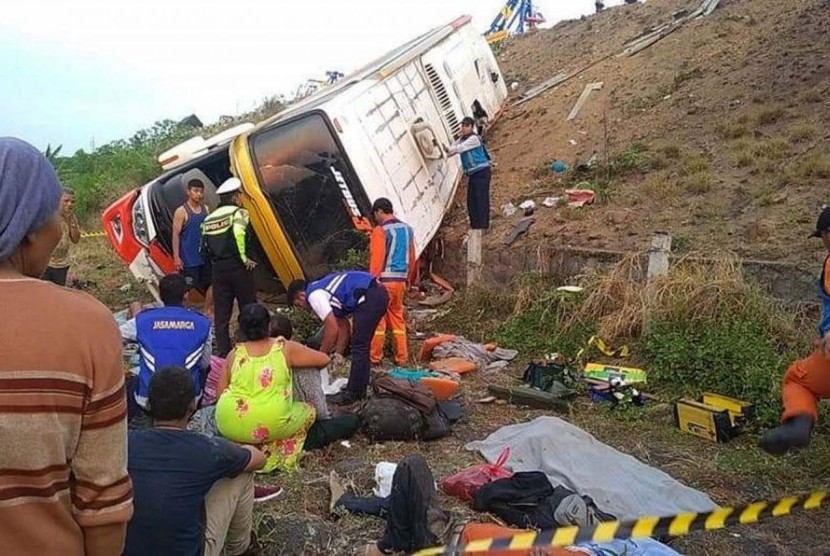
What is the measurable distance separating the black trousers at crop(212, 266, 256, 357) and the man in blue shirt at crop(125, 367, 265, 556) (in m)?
3.75

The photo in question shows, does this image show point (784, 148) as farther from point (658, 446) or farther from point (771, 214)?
point (658, 446)

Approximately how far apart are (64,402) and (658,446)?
14.6 feet

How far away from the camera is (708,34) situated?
14430mm

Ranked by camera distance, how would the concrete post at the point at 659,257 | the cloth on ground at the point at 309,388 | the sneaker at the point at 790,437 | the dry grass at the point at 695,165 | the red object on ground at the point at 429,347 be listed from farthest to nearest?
the dry grass at the point at 695,165 → the red object on ground at the point at 429,347 → the concrete post at the point at 659,257 → the cloth on ground at the point at 309,388 → the sneaker at the point at 790,437

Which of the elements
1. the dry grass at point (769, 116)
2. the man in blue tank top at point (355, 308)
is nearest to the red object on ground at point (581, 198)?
the dry grass at point (769, 116)

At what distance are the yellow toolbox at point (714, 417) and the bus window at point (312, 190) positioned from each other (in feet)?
11.3

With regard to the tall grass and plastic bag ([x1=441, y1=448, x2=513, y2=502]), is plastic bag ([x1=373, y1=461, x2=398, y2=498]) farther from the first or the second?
the tall grass

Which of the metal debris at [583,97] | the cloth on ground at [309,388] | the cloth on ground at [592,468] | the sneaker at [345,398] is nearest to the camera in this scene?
the cloth on ground at [592,468]

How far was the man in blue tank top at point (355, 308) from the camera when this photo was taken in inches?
233

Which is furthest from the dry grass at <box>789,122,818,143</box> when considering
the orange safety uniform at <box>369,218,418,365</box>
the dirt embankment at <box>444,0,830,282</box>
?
the orange safety uniform at <box>369,218,418,365</box>

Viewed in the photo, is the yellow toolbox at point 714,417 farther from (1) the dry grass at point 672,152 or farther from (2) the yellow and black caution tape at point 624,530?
(1) the dry grass at point 672,152

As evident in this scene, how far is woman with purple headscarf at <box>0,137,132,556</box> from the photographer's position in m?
1.41

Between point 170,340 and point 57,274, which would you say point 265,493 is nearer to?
point 170,340

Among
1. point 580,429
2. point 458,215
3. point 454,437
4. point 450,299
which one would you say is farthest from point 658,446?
point 458,215
